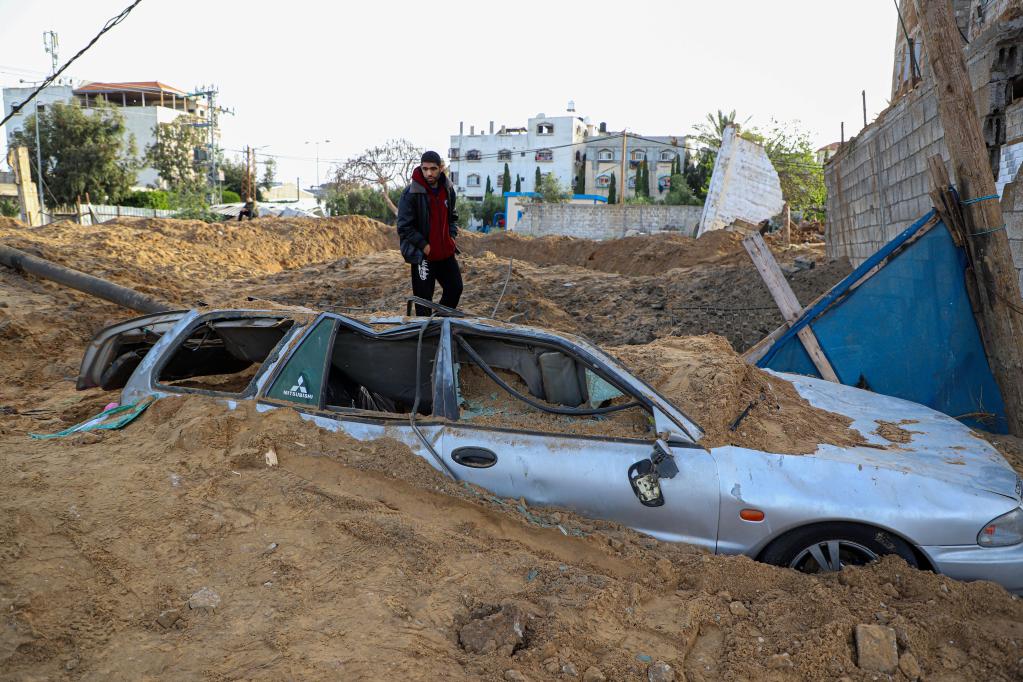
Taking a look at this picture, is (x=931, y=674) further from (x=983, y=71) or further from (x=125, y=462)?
(x=983, y=71)

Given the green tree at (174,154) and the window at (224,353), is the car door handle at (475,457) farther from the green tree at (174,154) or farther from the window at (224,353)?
the green tree at (174,154)

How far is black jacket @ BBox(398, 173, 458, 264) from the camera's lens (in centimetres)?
695

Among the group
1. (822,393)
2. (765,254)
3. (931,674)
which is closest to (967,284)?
(765,254)

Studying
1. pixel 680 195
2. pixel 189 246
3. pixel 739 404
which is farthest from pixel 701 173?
pixel 739 404

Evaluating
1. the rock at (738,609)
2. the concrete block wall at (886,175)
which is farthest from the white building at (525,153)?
the rock at (738,609)

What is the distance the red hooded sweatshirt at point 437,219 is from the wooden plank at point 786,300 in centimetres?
274

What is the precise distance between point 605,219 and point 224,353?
31.4 meters

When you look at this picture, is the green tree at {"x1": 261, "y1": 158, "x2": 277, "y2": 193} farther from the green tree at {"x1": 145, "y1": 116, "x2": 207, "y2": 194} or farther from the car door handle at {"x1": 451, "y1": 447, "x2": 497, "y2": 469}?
the car door handle at {"x1": 451, "y1": 447, "x2": 497, "y2": 469}

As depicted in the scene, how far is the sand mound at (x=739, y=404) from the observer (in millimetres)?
3674

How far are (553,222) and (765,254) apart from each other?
96.0 ft

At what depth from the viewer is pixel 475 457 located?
12.0 feet

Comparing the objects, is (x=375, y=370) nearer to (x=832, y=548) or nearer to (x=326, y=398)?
(x=326, y=398)

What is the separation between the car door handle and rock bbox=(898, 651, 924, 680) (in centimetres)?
183

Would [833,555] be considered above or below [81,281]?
below
